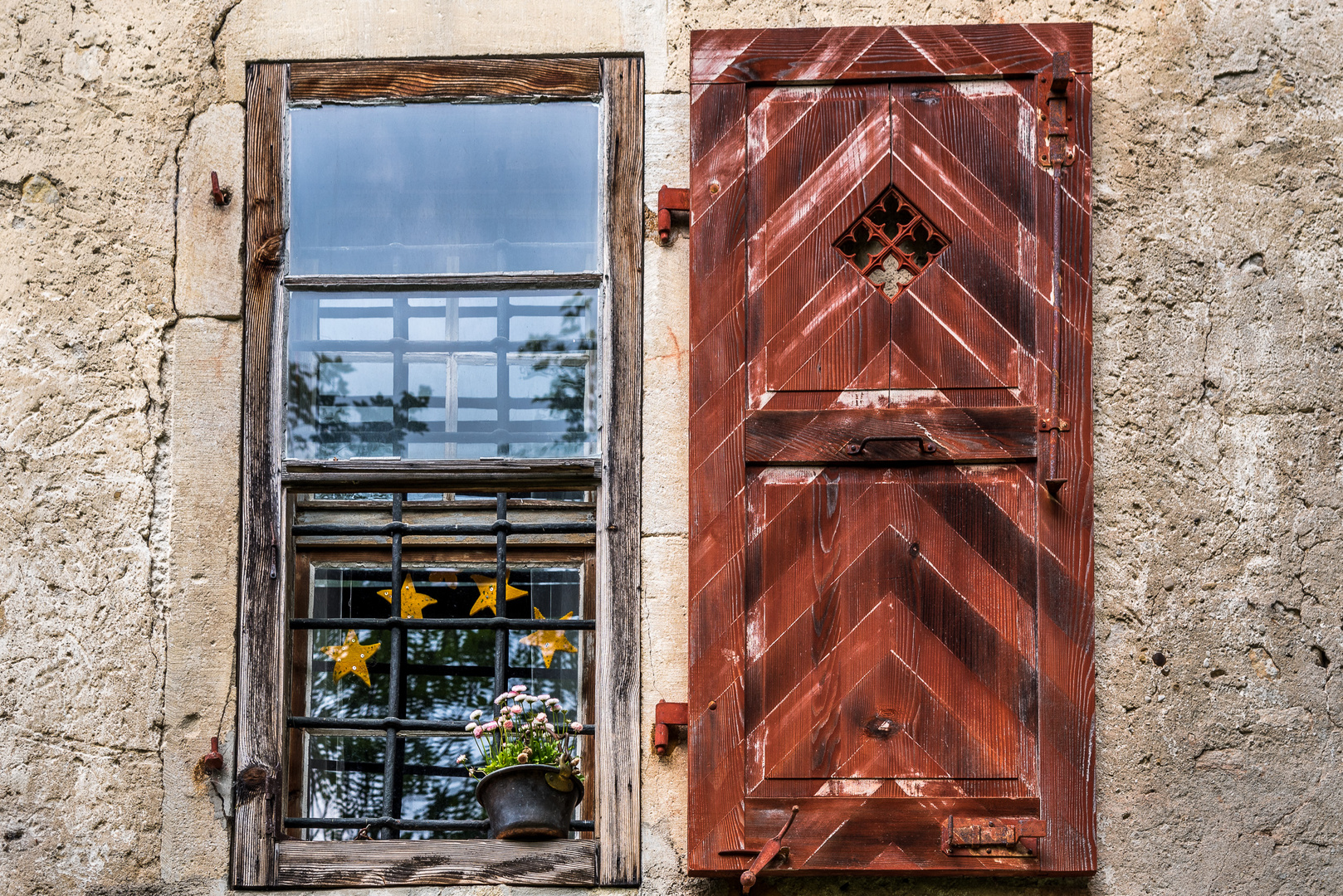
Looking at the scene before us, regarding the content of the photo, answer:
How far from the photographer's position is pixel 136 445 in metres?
2.98

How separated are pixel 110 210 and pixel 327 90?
0.68m

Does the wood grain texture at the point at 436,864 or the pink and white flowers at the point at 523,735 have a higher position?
the pink and white flowers at the point at 523,735

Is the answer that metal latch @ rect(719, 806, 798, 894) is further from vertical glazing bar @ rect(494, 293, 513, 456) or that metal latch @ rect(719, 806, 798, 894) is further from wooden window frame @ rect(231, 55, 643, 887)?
vertical glazing bar @ rect(494, 293, 513, 456)

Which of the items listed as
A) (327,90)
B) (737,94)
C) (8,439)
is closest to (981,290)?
(737,94)

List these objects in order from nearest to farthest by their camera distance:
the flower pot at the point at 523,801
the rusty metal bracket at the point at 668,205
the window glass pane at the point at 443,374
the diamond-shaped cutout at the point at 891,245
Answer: the flower pot at the point at 523,801
the diamond-shaped cutout at the point at 891,245
the rusty metal bracket at the point at 668,205
the window glass pane at the point at 443,374

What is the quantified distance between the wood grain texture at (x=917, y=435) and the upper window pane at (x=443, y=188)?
2.76 feet

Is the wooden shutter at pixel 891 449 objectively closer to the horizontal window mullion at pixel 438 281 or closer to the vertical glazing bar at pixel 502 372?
the horizontal window mullion at pixel 438 281

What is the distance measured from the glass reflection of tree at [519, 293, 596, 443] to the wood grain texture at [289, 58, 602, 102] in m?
0.60

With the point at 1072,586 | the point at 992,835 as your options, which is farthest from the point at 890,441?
the point at 992,835

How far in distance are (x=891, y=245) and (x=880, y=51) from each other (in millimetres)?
509

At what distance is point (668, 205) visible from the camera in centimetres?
296

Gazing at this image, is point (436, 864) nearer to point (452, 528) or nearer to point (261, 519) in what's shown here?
point (452, 528)

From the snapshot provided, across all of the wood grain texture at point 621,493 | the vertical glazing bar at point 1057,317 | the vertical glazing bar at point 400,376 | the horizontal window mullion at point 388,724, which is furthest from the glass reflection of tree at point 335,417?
the vertical glazing bar at point 1057,317

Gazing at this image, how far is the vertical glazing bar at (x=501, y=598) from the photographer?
2.96 m
